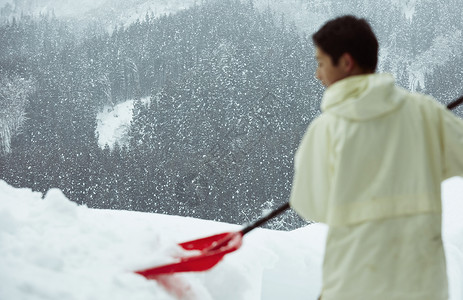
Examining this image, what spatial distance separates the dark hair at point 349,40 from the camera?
1521mm

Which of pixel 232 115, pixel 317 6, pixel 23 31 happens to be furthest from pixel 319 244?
pixel 317 6

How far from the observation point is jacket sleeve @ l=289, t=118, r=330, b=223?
1.51 m

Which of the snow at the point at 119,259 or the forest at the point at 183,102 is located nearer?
the snow at the point at 119,259

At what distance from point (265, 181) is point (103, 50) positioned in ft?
167

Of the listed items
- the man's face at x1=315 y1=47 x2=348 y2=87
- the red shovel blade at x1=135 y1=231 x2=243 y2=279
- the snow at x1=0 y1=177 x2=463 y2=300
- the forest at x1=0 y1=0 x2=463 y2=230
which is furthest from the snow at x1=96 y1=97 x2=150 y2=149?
the man's face at x1=315 y1=47 x2=348 y2=87

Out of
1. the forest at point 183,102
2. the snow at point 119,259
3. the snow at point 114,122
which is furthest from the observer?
the snow at point 114,122

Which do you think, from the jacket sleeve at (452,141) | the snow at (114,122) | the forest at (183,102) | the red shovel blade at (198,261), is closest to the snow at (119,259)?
the red shovel blade at (198,261)

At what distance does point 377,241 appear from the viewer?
1462 millimetres

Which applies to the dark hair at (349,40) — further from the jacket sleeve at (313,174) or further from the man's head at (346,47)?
the jacket sleeve at (313,174)

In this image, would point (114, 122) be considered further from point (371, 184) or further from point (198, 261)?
point (371, 184)

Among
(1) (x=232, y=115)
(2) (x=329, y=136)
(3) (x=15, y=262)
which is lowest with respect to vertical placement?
(1) (x=232, y=115)

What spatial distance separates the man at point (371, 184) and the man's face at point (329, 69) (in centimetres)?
2

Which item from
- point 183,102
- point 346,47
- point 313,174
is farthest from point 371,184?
point 183,102

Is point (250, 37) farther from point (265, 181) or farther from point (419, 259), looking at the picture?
point (419, 259)
